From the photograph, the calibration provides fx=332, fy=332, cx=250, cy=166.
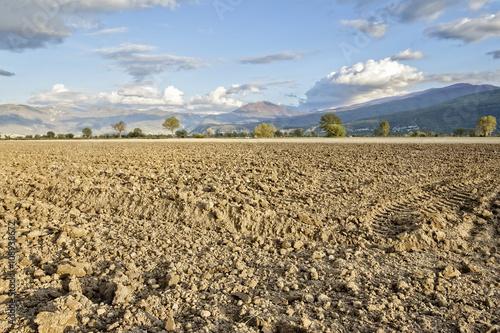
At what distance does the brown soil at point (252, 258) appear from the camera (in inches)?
144

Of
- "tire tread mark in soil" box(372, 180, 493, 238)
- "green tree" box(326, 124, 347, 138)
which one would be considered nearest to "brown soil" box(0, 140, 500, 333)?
"tire tread mark in soil" box(372, 180, 493, 238)

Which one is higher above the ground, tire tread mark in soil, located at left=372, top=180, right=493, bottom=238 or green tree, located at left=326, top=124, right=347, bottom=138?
green tree, located at left=326, top=124, right=347, bottom=138

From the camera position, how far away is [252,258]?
5.29 metres

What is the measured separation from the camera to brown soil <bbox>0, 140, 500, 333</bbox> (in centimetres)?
365

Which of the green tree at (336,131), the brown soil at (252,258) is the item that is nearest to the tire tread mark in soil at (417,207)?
the brown soil at (252,258)

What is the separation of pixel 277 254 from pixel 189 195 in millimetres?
3427

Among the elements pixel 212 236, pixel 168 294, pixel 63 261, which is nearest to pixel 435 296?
pixel 168 294

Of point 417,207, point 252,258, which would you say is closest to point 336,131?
point 417,207

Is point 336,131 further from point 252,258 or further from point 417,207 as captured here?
point 252,258

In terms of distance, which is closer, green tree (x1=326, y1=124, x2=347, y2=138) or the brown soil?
the brown soil

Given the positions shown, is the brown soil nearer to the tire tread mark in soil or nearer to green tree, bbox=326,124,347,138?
the tire tread mark in soil

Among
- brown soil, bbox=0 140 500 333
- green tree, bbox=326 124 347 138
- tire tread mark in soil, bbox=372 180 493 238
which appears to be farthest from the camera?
green tree, bbox=326 124 347 138

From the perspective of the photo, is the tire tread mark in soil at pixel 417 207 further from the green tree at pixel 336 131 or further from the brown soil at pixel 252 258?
the green tree at pixel 336 131

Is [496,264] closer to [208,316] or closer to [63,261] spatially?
[208,316]
